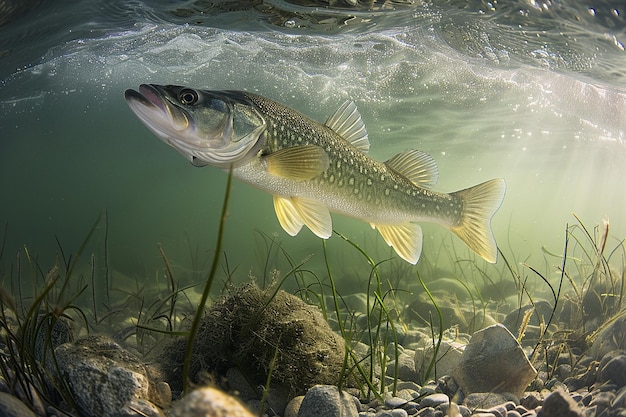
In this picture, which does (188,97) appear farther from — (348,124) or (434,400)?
(434,400)

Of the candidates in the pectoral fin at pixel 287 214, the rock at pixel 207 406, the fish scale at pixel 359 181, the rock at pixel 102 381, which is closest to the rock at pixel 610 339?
the fish scale at pixel 359 181

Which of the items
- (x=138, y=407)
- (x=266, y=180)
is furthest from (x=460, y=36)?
(x=138, y=407)

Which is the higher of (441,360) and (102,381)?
(102,381)

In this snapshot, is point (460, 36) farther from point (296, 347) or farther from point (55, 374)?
point (55, 374)

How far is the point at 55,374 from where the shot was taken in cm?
338

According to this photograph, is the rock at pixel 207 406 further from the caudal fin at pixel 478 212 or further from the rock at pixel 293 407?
the caudal fin at pixel 478 212

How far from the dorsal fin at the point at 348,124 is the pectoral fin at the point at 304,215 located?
100 cm

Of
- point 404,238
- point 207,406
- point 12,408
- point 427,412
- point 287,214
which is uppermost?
point 207,406

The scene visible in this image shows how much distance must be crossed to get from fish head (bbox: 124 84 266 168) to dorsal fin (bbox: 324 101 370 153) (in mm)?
1168

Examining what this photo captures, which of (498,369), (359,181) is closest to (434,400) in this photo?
(498,369)

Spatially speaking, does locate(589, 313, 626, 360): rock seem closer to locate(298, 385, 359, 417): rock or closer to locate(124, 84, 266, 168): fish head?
locate(298, 385, 359, 417): rock

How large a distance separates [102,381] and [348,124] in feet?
11.7

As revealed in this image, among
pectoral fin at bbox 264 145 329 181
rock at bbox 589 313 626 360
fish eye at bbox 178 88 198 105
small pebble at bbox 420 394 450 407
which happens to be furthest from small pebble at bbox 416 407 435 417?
fish eye at bbox 178 88 198 105

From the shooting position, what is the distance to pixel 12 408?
2.83 meters
